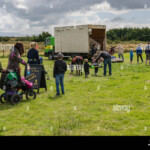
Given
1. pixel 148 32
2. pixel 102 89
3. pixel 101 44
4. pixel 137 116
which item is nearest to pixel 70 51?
pixel 101 44

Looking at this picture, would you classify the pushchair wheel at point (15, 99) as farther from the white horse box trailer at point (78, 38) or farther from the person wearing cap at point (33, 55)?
the white horse box trailer at point (78, 38)

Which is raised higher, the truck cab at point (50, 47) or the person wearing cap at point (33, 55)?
the truck cab at point (50, 47)

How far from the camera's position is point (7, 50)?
42938 millimetres

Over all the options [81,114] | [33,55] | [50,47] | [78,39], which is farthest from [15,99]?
[50,47]

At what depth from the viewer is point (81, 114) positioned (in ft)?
21.0

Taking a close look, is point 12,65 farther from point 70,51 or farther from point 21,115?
point 70,51

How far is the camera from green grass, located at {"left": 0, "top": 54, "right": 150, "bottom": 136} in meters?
5.20

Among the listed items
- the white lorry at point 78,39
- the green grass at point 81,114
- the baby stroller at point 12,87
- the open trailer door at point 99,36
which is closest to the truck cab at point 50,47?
the white lorry at point 78,39

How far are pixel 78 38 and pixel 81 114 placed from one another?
18.4m

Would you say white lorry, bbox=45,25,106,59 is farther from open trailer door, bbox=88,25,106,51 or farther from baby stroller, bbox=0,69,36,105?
baby stroller, bbox=0,69,36,105

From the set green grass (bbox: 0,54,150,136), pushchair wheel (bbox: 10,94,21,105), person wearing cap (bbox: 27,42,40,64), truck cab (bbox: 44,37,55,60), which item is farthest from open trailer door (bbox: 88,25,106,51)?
pushchair wheel (bbox: 10,94,21,105)

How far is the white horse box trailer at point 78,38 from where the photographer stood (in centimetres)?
2336

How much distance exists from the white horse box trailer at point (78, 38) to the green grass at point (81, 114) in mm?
14354

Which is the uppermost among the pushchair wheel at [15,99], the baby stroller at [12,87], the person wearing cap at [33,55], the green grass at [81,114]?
the person wearing cap at [33,55]
